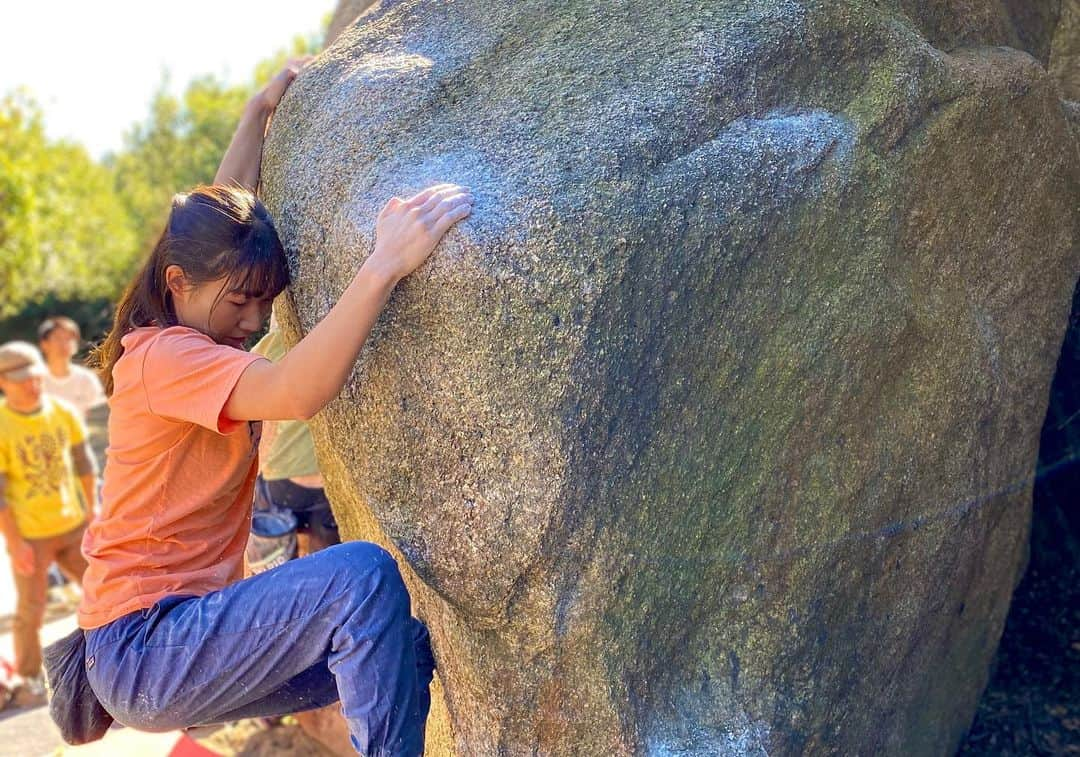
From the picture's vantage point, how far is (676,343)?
7.84 feet

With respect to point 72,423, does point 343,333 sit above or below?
above

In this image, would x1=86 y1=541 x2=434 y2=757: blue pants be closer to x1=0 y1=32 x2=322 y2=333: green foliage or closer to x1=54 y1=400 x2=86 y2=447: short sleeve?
x1=54 y1=400 x2=86 y2=447: short sleeve

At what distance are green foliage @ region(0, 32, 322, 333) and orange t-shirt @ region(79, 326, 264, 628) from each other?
13.9 meters

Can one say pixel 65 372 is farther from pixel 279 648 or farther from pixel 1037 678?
pixel 1037 678

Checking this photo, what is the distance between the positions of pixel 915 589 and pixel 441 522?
1374mm

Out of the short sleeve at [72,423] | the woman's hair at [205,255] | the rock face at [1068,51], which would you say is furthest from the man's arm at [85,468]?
the rock face at [1068,51]

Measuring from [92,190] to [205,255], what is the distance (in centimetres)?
2504

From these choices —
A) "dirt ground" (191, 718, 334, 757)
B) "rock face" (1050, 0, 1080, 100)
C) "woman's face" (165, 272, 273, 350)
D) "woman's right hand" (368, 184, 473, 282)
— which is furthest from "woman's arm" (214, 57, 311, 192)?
"dirt ground" (191, 718, 334, 757)

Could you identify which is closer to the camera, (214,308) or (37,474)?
(214,308)

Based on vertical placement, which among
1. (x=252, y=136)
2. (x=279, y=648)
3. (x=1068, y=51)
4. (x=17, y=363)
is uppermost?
(x=252, y=136)

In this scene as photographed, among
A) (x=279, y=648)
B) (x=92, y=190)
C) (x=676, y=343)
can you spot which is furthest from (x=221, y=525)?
(x=92, y=190)

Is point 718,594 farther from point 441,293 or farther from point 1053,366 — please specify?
point 1053,366

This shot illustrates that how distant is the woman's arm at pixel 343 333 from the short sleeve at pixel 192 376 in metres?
0.03

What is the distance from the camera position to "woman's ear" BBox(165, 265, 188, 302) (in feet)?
7.86
